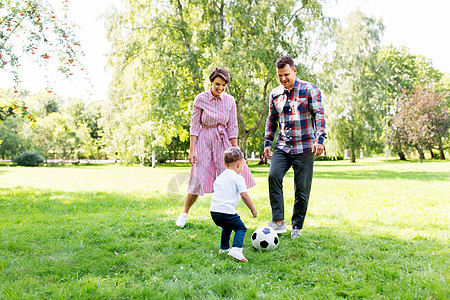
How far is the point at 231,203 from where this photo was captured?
3.51m

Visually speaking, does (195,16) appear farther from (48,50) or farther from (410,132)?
(410,132)

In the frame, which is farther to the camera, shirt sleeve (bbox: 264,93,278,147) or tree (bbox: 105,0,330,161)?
tree (bbox: 105,0,330,161)

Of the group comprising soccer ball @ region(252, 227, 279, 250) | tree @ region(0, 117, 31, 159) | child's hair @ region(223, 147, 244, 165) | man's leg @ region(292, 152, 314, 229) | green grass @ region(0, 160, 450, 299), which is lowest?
green grass @ region(0, 160, 450, 299)

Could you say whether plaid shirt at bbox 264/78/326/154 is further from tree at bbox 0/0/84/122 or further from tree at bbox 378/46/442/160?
tree at bbox 378/46/442/160

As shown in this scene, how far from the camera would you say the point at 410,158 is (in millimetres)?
41594

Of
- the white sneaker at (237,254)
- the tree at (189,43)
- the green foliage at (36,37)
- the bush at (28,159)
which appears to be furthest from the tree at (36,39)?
the bush at (28,159)

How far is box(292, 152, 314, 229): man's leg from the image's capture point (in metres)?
4.24

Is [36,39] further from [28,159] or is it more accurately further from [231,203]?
[28,159]

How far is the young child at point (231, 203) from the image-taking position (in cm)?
344

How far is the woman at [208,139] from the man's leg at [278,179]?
0.39 meters

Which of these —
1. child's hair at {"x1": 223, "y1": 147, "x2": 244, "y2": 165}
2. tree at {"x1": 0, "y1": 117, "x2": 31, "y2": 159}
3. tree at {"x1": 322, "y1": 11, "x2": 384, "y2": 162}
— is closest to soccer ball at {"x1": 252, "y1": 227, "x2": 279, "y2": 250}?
child's hair at {"x1": 223, "y1": 147, "x2": 244, "y2": 165}

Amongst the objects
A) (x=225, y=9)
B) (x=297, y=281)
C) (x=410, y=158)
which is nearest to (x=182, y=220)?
(x=297, y=281)

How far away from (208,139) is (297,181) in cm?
143

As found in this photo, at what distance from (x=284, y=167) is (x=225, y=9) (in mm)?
14768
